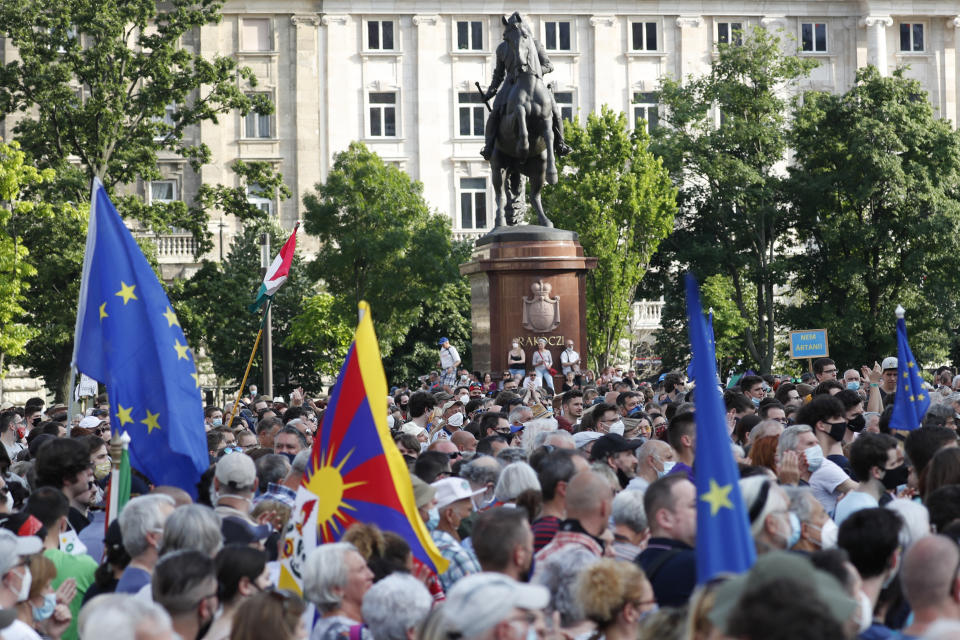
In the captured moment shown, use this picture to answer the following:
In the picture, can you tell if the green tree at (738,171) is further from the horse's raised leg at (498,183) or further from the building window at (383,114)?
the horse's raised leg at (498,183)

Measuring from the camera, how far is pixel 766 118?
55.7 meters

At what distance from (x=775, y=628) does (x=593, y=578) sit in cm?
227

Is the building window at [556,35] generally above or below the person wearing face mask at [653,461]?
above

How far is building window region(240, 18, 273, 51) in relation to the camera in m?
70.8

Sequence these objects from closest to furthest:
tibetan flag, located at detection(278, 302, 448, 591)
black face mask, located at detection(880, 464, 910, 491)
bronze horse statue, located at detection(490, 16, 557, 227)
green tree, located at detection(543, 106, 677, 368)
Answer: tibetan flag, located at detection(278, 302, 448, 591) < black face mask, located at detection(880, 464, 910, 491) < bronze horse statue, located at detection(490, 16, 557, 227) < green tree, located at detection(543, 106, 677, 368)

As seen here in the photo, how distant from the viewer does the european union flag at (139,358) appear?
9.37 m

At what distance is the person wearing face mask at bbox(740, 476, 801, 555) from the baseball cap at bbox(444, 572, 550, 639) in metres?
1.61

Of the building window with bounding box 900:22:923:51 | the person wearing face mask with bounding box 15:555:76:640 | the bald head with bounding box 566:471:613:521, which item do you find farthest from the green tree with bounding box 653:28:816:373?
the person wearing face mask with bounding box 15:555:76:640

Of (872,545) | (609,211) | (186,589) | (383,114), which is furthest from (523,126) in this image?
(383,114)

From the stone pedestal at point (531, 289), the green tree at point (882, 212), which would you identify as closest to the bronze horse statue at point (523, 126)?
the stone pedestal at point (531, 289)

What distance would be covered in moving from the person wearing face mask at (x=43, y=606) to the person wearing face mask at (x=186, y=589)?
100 centimetres

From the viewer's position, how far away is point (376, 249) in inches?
2162

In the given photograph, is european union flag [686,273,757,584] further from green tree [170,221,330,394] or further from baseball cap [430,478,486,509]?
green tree [170,221,330,394]

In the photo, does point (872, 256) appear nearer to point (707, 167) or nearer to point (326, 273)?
point (707, 167)
